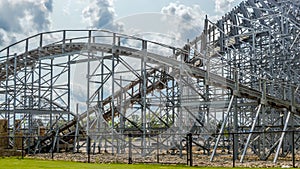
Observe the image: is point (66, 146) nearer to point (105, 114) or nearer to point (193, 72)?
point (105, 114)

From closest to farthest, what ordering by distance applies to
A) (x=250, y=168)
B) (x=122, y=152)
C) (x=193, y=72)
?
(x=250, y=168) < (x=193, y=72) < (x=122, y=152)

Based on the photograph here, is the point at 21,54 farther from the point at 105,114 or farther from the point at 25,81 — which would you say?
the point at 105,114

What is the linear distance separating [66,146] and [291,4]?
16.3m

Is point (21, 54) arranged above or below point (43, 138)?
above

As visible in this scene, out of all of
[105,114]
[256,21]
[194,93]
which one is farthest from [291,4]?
[105,114]

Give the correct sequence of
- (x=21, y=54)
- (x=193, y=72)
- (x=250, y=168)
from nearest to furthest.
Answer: (x=250, y=168)
(x=193, y=72)
(x=21, y=54)

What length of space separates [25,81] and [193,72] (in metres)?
11.8

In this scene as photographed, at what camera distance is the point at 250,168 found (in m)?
16.6

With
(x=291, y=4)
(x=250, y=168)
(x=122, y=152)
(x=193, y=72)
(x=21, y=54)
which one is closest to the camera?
(x=250, y=168)

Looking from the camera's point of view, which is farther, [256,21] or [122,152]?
[256,21]

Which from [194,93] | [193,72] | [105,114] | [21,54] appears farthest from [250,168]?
[21,54]

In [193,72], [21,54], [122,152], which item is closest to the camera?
[193,72]

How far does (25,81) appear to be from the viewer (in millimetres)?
30453

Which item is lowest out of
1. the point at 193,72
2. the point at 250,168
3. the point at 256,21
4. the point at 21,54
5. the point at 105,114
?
the point at 250,168
